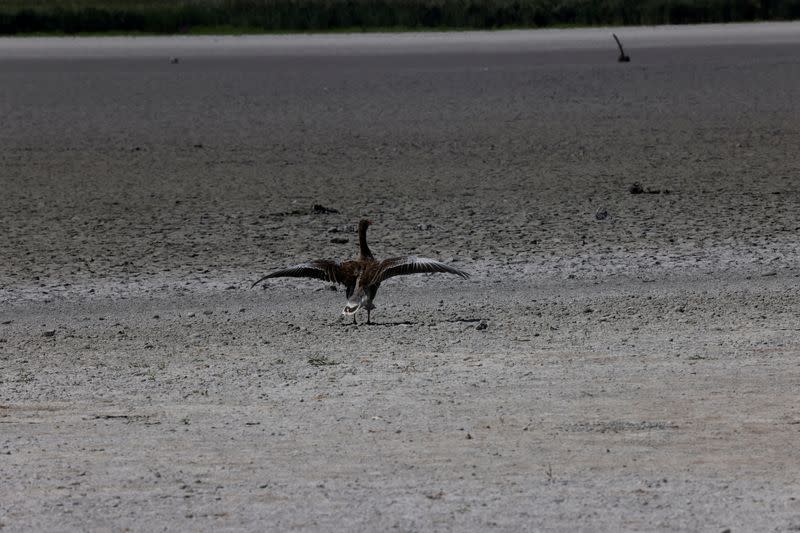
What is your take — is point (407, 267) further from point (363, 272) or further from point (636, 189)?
point (636, 189)

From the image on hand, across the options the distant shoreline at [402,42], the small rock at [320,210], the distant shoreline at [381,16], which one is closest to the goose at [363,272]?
the small rock at [320,210]

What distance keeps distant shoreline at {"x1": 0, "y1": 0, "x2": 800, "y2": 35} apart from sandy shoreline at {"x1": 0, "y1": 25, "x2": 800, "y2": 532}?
44.6ft

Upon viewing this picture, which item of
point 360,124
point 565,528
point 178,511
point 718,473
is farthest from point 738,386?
point 360,124

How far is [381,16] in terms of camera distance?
116ft

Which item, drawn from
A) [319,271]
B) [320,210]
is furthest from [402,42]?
[319,271]

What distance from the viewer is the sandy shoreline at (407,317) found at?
5.34m

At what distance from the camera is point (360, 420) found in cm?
626

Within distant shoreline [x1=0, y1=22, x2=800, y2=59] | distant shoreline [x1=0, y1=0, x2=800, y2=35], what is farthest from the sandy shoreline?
distant shoreline [x1=0, y1=0, x2=800, y2=35]

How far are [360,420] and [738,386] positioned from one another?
176 cm

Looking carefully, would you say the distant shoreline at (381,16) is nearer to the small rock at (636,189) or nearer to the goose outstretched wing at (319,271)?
the small rock at (636,189)

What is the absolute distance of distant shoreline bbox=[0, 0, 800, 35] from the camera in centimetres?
3406

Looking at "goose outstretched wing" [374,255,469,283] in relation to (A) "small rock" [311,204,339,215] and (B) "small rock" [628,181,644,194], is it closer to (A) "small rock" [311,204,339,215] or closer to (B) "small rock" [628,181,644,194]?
(A) "small rock" [311,204,339,215]

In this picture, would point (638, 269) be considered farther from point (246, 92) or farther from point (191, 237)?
point (246, 92)

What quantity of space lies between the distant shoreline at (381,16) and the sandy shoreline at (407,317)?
13585mm
